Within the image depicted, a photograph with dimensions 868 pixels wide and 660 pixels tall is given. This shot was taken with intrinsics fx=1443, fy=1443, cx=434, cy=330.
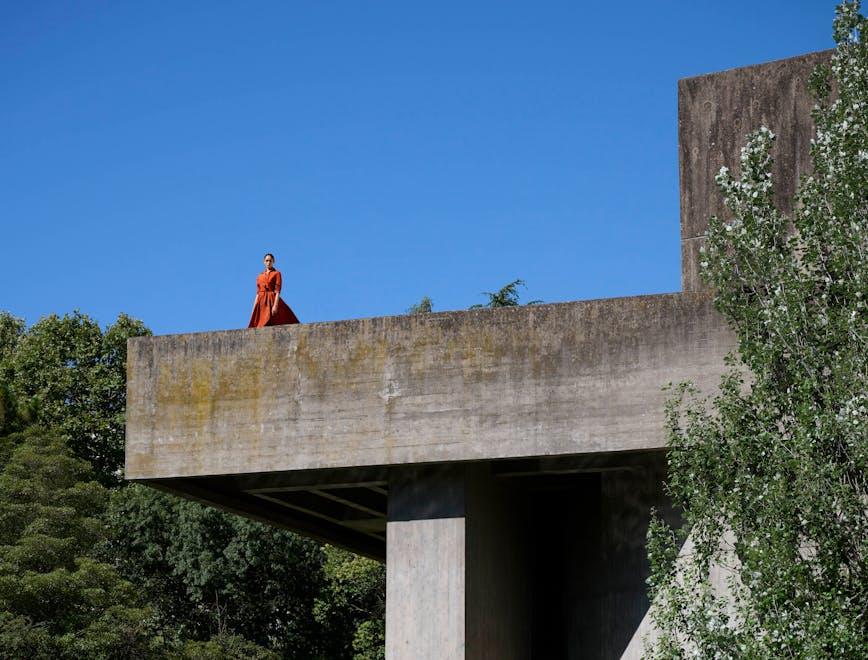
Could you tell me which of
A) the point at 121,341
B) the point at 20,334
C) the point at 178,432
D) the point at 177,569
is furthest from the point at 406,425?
the point at 20,334

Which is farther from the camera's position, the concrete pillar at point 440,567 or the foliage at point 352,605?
the foliage at point 352,605

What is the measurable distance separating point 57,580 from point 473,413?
15434mm

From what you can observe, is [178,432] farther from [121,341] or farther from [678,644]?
[121,341]

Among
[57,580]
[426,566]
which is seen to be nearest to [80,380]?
[57,580]

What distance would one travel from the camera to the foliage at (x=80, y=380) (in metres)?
38.7

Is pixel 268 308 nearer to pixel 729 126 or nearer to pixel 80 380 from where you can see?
pixel 729 126

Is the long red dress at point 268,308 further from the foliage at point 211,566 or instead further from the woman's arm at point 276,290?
the foliage at point 211,566

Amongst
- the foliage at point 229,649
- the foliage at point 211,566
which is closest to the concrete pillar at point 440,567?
the foliage at point 229,649

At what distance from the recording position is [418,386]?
1210 centimetres

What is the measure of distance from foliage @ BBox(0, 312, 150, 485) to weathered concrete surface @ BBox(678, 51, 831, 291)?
2680 centimetres

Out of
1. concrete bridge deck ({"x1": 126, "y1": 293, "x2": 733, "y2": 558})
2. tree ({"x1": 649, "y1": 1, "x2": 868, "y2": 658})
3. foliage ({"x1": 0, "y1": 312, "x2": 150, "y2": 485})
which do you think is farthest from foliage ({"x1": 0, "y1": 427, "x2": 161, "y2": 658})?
tree ({"x1": 649, "y1": 1, "x2": 868, "y2": 658})

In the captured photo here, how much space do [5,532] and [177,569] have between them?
21.4ft

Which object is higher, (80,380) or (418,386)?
(80,380)

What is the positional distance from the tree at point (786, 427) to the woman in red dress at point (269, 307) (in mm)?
4162
